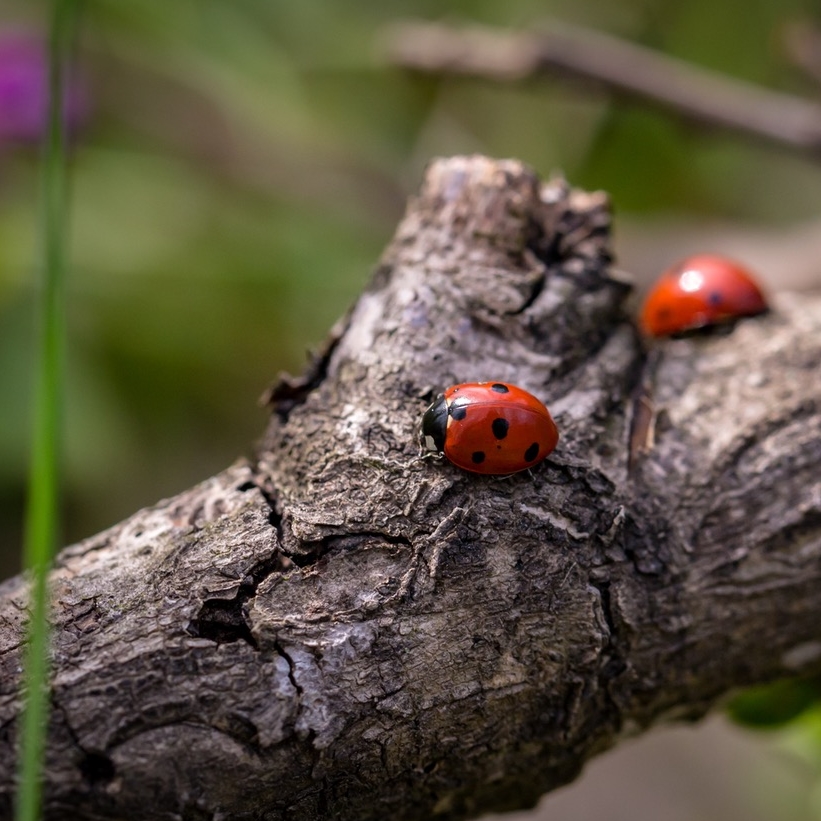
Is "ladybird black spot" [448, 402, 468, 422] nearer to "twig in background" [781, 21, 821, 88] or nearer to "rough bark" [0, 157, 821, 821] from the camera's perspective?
"rough bark" [0, 157, 821, 821]

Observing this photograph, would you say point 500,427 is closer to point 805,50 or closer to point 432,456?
point 432,456

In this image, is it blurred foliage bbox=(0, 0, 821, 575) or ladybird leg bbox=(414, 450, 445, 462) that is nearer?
ladybird leg bbox=(414, 450, 445, 462)

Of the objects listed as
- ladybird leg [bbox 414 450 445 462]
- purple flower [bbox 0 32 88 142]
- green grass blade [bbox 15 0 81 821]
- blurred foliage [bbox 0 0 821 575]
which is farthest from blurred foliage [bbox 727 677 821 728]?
purple flower [bbox 0 32 88 142]

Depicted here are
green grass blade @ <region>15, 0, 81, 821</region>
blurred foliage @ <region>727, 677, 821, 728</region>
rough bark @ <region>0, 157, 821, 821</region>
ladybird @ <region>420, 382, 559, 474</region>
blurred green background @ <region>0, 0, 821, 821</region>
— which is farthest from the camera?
blurred green background @ <region>0, 0, 821, 821</region>

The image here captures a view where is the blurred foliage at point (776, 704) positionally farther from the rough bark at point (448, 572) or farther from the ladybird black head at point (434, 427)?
the ladybird black head at point (434, 427)

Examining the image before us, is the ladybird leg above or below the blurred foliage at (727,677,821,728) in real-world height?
above

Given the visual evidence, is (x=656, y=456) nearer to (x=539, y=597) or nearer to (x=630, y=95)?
(x=539, y=597)

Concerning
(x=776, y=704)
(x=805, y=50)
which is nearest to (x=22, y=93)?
(x=805, y=50)
